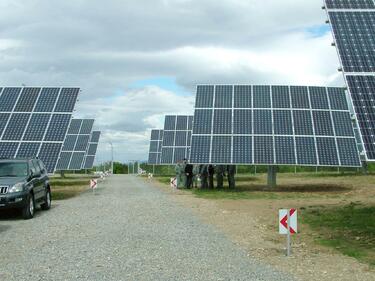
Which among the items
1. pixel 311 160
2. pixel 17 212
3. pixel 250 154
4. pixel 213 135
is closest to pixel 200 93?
pixel 213 135

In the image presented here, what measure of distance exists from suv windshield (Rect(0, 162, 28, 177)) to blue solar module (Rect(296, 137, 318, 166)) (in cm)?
1377

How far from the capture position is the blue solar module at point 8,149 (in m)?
23.7

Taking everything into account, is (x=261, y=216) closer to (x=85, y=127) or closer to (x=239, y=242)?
(x=239, y=242)

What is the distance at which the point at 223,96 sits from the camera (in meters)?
30.7

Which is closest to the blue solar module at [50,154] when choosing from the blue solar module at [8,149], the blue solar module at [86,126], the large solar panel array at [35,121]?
the large solar panel array at [35,121]

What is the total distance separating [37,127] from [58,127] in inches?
39.9

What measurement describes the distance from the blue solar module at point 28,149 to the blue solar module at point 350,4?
45.8 feet

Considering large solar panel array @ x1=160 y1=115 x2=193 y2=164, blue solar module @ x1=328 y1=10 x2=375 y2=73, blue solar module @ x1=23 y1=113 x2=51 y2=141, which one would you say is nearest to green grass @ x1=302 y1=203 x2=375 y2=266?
blue solar module @ x1=328 y1=10 x2=375 y2=73

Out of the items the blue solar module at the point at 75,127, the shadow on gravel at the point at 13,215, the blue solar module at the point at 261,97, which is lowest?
the shadow on gravel at the point at 13,215

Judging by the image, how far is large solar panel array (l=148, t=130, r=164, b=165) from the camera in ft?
197

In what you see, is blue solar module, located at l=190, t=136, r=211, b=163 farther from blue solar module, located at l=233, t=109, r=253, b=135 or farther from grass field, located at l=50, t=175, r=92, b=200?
grass field, located at l=50, t=175, r=92, b=200

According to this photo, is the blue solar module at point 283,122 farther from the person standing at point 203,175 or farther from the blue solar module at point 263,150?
the person standing at point 203,175

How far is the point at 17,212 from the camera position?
59.1 feet

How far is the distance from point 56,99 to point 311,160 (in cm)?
1338
